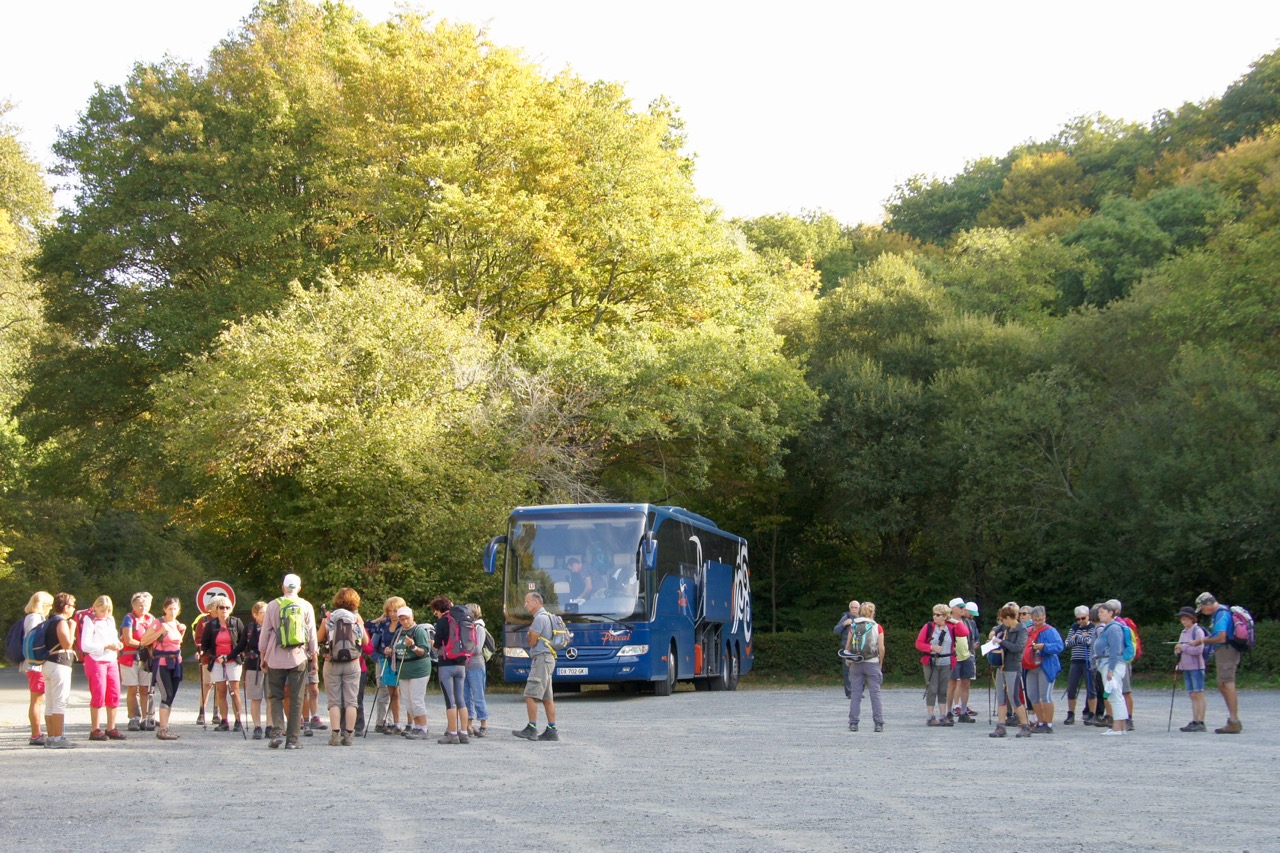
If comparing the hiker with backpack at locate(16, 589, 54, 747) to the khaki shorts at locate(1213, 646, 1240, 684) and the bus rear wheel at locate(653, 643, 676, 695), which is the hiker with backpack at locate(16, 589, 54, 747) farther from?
the khaki shorts at locate(1213, 646, 1240, 684)

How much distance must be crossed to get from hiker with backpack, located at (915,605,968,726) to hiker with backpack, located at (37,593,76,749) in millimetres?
10724

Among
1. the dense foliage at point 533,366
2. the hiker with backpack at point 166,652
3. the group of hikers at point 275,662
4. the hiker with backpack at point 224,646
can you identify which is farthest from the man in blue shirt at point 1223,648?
the dense foliage at point 533,366

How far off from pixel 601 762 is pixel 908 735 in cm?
536

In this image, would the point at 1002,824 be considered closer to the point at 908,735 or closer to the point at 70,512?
the point at 908,735

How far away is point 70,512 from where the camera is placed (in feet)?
164

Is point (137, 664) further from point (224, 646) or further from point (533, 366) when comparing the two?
point (533, 366)

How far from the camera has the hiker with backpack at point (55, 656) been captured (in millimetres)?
15172

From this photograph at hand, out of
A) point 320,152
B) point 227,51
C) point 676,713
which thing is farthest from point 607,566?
point 227,51

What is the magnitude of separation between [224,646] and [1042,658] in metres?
10.5

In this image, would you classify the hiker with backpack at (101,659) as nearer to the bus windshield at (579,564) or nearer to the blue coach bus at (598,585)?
the blue coach bus at (598,585)

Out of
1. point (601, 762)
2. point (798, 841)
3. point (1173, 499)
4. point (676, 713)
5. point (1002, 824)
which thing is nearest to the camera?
point (798, 841)

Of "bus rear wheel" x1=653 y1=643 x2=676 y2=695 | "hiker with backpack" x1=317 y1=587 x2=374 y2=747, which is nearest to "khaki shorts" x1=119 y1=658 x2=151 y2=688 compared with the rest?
"hiker with backpack" x1=317 y1=587 x2=374 y2=747

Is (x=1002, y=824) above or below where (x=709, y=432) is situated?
below

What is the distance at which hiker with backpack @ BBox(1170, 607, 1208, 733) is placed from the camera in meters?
17.4
